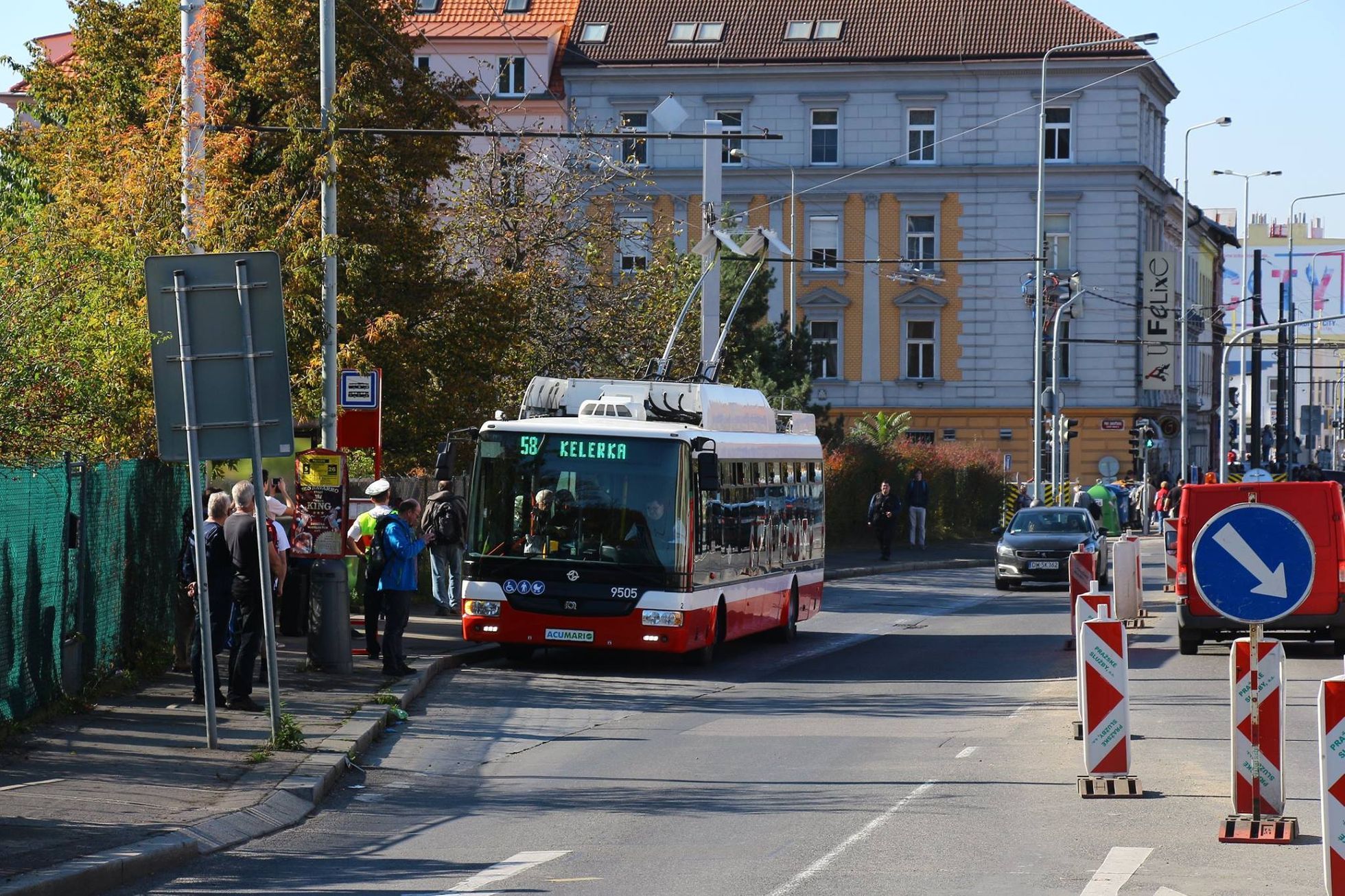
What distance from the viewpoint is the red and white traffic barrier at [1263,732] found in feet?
32.7

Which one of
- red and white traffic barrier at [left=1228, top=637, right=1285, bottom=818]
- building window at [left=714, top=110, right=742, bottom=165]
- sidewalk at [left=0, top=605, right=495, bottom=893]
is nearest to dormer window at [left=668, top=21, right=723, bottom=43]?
building window at [left=714, top=110, right=742, bottom=165]

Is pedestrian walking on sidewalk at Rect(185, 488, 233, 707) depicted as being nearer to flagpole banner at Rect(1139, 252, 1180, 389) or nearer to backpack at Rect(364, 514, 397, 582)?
backpack at Rect(364, 514, 397, 582)

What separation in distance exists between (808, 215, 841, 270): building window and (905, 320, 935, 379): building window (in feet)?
11.8

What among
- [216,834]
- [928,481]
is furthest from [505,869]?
[928,481]

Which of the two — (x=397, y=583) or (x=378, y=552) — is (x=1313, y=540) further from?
(x=378, y=552)

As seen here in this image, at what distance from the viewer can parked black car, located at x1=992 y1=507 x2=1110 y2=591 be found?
35.0 metres

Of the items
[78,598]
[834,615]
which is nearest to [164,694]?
[78,598]

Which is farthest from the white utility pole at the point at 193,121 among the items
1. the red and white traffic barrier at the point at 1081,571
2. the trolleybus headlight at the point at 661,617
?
the red and white traffic barrier at the point at 1081,571

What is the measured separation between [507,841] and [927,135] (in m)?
55.9

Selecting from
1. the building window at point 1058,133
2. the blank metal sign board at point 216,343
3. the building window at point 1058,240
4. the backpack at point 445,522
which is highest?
the building window at point 1058,133

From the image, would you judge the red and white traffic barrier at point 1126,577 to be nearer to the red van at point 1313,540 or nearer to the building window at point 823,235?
the red van at point 1313,540

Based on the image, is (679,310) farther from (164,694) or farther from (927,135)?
(927,135)

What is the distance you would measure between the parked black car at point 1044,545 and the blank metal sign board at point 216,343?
77.0ft

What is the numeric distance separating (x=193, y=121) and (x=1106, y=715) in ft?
39.7
